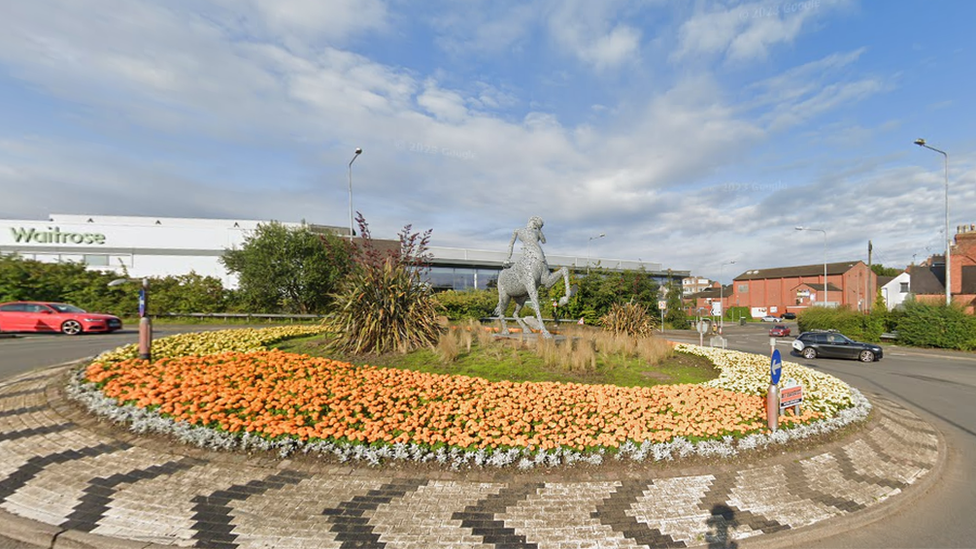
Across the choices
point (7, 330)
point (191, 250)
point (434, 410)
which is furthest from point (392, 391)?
point (191, 250)

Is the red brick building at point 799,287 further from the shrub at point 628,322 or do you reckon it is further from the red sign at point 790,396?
the red sign at point 790,396

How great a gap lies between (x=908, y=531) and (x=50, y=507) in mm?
8314

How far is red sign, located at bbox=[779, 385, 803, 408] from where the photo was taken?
5.99m

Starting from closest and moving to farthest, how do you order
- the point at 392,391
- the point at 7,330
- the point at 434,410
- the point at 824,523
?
the point at 824,523
the point at 434,410
the point at 392,391
the point at 7,330

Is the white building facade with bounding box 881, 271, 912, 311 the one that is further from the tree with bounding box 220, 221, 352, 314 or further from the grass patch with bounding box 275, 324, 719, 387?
the tree with bounding box 220, 221, 352, 314

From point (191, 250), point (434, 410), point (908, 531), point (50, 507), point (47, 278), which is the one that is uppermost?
point (191, 250)

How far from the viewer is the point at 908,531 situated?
382 centimetres

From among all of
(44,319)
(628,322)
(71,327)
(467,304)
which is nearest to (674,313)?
(467,304)

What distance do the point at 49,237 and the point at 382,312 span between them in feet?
141

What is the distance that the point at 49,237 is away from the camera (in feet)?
108

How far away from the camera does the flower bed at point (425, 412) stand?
4637 mm

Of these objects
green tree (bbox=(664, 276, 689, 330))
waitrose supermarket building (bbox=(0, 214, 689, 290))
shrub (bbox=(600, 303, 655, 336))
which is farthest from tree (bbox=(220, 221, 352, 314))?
green tree (bbox=(664, 276, 689, 330))

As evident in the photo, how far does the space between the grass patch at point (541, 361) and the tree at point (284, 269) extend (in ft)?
50.9

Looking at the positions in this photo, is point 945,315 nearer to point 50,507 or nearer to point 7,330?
point 50,507
